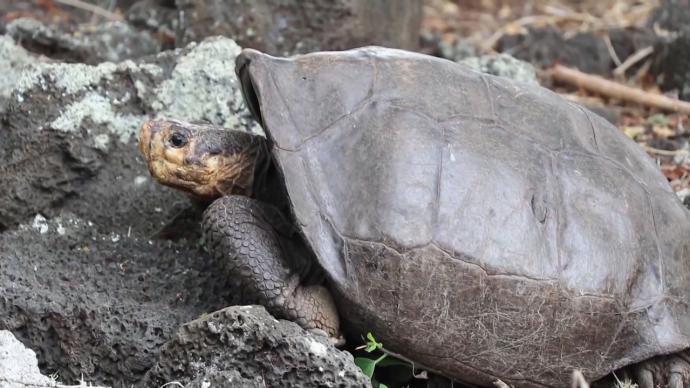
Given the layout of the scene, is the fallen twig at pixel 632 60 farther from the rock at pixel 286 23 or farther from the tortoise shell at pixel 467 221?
the tortoise shell at pixel 467 221

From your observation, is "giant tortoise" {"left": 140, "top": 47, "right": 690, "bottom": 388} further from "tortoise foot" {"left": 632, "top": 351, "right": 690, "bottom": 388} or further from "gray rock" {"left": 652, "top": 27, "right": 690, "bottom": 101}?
"gray rock" {"left": 652, "top": 27, "right": 690, "bottom": 101}

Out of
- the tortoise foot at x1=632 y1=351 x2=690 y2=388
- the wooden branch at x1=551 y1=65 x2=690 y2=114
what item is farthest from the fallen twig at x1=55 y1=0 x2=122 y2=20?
the tortoise foot at x1=632 y1=351 x2=690 y2=388

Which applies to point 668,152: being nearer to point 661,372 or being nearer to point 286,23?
point 661,372

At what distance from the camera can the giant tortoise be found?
9.75ft

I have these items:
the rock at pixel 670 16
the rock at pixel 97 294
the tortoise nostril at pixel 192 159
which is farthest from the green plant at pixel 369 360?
the rock at pixel 670 16

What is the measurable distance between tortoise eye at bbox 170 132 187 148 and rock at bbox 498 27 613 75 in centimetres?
342

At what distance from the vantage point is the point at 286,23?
5.13 metres

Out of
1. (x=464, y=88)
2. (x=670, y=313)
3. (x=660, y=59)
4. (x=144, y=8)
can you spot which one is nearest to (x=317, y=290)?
(x=464, y=88)

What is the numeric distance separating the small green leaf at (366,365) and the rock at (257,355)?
0.25m

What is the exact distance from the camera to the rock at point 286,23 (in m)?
5.05

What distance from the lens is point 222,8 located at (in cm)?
504

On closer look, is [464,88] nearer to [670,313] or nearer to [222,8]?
[670,313]

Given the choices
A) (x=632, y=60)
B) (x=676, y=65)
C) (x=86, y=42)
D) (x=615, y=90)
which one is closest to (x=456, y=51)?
(x=615, y=90)

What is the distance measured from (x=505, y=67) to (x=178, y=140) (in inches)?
78.0
